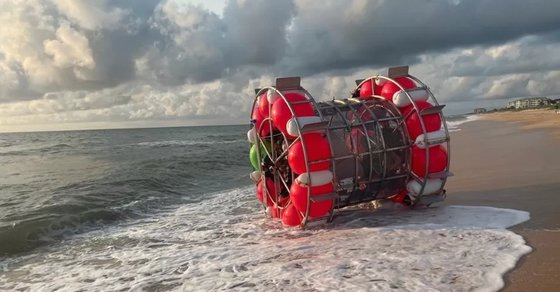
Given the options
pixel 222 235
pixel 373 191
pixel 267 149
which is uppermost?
pixel 267 149

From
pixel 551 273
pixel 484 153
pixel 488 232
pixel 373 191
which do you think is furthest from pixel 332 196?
pixel 484 153

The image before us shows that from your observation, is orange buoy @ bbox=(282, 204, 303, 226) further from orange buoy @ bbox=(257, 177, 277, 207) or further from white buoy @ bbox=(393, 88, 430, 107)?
white buoy @ bbox=(393, 88, 430, 107)

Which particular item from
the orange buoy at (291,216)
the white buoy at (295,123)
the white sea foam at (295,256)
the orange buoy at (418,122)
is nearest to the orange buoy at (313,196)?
the orange buoy at (291,216)

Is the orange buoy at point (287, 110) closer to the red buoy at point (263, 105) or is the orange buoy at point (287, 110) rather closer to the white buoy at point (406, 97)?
the red buoy at point (263, 105)

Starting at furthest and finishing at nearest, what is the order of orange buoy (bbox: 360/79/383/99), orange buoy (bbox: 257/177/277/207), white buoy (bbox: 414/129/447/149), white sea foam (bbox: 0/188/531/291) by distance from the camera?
1. orange buoy (bbox: 360/79/383/99)
2. orange buoy (bbox: 257/177/277/207)
3. white buoy (bbox: 414/129/447/149)
4. white sea foam (bbox: 0/188/531/291)

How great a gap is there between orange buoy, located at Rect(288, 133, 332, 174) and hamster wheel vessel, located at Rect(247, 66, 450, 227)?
0.02m

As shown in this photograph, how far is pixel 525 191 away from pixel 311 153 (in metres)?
4.88

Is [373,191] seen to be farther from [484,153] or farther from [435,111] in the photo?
[484,153]

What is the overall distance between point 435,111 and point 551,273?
436cm

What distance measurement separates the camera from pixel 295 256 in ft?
21.1

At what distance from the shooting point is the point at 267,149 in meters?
9.36

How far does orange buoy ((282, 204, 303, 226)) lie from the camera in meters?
8.03

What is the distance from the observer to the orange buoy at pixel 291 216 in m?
8.03

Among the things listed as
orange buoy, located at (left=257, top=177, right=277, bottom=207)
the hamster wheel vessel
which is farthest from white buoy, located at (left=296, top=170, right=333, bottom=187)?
orange buoy, located at (left=257, top=177, right=277, bottom=207)
